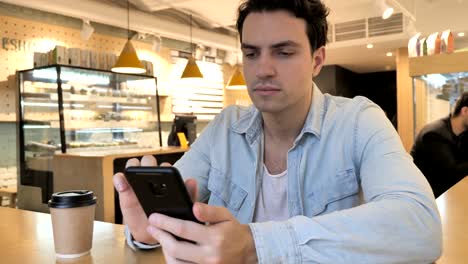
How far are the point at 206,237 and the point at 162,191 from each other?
4.0 inches

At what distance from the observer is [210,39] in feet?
22.8

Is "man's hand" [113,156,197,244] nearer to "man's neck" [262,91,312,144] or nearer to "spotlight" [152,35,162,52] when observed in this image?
"man's neck" [262,91,312,144]

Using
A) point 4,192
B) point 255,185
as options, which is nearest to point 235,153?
point 255,185

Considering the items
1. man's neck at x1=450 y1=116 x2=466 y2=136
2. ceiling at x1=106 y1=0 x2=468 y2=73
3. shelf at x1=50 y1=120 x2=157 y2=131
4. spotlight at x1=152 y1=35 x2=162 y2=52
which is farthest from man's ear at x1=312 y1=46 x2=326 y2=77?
spotlight at x1=152 y1=35 x2=162 y2=52

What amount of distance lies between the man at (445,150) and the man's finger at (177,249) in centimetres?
236

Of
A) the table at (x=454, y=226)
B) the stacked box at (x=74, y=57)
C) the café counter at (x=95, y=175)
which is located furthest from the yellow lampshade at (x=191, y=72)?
the table at (x=454, y=226)

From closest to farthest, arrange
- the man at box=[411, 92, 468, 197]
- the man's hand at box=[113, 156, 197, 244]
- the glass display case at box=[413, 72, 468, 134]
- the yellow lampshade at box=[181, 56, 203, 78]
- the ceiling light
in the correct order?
the man's hand at box=[113, 156, 197, 244] < the man at box=[411, 92, 468, 197] < the glass display case at box=[413, 72, 468, 134] < the ceiling light < the yellow lampshade at box=[181, 56, 203, 78]

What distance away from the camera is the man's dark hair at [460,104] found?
8.87 feet

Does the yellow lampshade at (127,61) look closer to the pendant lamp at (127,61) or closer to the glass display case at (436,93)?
the pendant lamp at (127,61)

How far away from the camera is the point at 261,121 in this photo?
1279mm

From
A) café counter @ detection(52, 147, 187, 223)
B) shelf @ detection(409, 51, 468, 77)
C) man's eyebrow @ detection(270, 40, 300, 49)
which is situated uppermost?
shelf @ detection(409, 51, 468, 77)

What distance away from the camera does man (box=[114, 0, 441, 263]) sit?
710 millimetres

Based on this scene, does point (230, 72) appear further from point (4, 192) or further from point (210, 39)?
point (4, 192)

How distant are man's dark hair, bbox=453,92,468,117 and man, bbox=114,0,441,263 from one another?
71.6 inches
